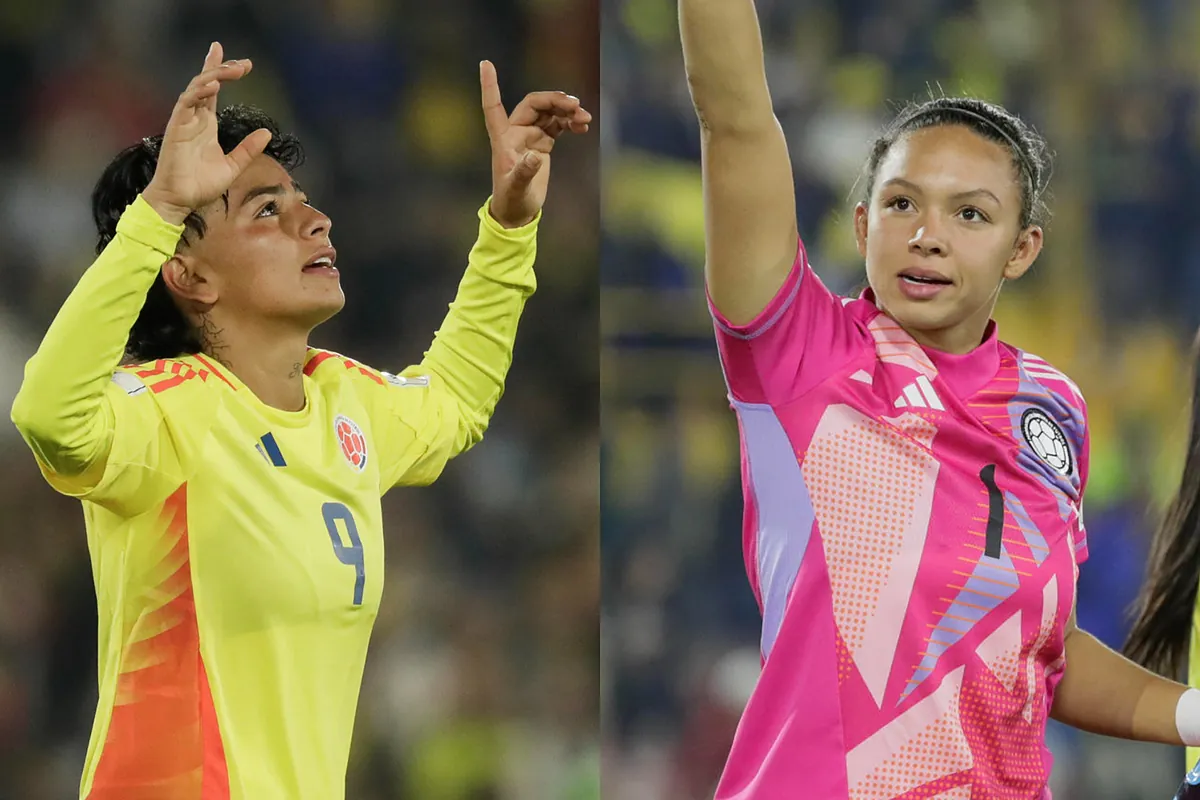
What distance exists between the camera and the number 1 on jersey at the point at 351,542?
1478mm

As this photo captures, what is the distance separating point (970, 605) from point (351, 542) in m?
0.65

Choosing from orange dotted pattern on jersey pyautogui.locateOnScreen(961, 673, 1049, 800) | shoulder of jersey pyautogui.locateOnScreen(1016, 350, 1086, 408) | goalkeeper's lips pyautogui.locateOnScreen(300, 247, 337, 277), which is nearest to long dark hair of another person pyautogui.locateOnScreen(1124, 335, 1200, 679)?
shoulder of jersey pyautogui.locateOnScreen(1016, 350, 1086, 408)

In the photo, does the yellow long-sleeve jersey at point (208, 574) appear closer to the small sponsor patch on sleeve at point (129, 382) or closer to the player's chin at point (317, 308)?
the small sponsor patch on sleeve at point (129, 382)

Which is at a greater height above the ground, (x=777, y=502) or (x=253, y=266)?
(x=253, y=266)

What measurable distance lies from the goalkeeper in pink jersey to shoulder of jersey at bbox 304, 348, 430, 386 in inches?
23.2

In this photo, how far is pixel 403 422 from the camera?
5.43ft

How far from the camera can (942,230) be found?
1.25m

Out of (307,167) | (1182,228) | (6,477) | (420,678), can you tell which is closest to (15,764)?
(6,477)

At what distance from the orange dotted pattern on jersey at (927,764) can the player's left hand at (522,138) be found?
0.80 m

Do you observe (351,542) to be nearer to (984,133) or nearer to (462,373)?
(462,373)

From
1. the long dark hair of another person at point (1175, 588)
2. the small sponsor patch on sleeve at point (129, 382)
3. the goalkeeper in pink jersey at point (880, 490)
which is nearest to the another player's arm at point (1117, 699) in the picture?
the goalkeeper in pink jersey at point (880, 490)

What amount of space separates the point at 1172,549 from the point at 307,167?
1.68 metres

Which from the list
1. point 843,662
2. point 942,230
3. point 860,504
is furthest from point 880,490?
point 942,230

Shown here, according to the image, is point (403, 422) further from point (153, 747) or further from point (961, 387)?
point (961, 387)
